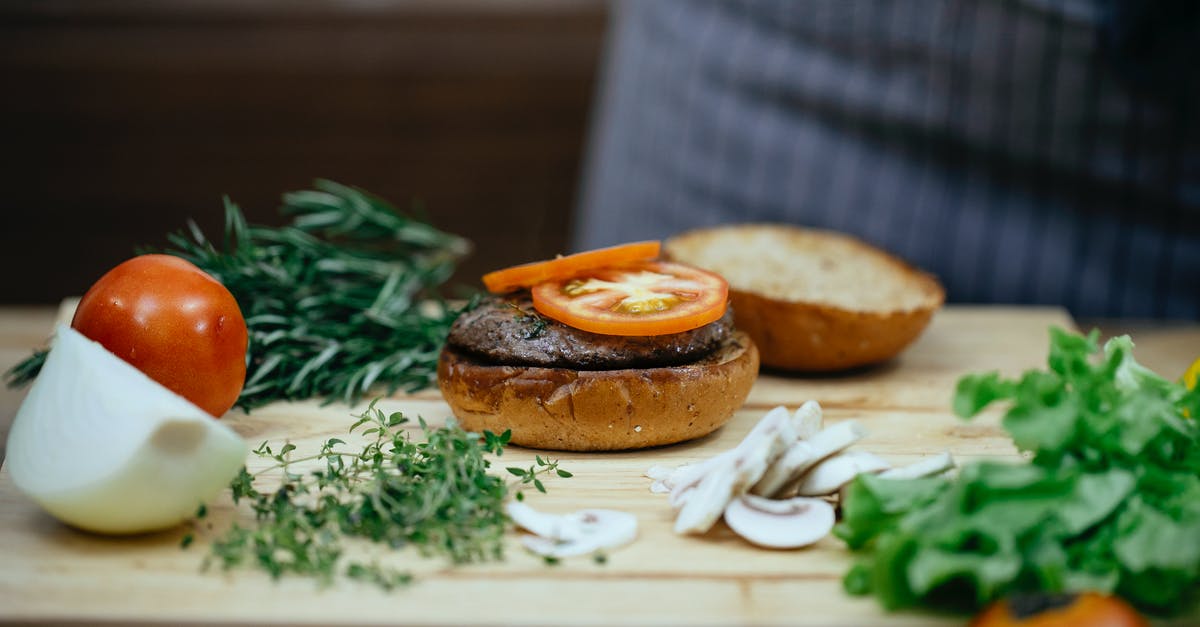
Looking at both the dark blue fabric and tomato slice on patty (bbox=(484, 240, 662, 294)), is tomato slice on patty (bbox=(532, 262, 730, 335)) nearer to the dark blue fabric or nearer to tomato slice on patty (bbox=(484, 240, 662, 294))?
tomato slice on patty (bbox=(484, 240, 662, 294))

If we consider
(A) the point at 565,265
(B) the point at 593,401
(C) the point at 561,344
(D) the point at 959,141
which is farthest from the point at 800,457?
(D) the point at 959,141

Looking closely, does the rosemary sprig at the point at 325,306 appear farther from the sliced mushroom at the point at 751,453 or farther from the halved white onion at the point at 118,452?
the sliced mushroom at the point at 751,453

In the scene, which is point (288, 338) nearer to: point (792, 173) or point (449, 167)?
point (792, 173)

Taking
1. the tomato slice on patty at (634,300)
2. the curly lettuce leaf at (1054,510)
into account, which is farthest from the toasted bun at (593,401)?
the curly lettuce leaf at (1054,510)

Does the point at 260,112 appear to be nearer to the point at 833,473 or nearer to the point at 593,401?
the point at 593,401

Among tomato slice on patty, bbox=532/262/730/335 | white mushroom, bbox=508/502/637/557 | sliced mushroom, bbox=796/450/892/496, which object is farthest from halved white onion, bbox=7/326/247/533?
sliced mushroom, bbox=796/450/892/496

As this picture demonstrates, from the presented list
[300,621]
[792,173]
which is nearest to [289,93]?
[792,173]

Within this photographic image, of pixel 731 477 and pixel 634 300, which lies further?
pixel 634 300
